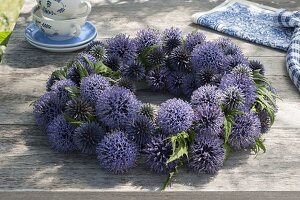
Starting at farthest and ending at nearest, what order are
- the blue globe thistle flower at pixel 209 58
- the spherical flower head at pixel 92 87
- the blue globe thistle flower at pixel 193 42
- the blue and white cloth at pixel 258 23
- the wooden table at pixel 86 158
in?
the blue and white cloth at pixel 258 23
the blue globe thistle flower at pixel 193 42
the blue globe thistle flower at pixel 209 58
the spherical flower head at pixel 92 87
the wooden table at pixel 86 158

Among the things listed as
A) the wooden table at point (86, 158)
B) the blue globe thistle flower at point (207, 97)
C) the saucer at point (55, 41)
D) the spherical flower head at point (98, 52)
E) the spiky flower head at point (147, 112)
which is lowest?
the wooden table at point (86, 158)

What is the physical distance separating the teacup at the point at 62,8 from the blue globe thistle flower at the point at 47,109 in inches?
16.8

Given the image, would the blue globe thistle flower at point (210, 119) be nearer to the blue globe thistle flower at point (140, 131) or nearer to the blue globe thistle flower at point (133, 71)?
the blue globe thistle flower at point (140, 131)

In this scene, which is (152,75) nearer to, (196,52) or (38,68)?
(196,52)

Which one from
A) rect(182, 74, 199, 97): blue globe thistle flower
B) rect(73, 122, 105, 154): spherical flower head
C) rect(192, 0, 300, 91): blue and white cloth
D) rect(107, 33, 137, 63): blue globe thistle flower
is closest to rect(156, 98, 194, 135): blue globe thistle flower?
rect(73, 122, 105, 154): spherical flower head

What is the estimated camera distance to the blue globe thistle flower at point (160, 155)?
1.11 m

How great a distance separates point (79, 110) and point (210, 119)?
0.89 ft

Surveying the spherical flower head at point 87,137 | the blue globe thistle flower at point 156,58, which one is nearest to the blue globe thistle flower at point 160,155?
the spherical flower head at point 87,137

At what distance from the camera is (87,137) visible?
115 cm

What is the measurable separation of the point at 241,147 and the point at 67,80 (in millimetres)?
416

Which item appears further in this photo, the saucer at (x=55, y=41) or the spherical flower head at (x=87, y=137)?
the saucer at (x=55, y=41)

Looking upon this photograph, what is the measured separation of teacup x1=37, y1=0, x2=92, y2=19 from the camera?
1.61 m

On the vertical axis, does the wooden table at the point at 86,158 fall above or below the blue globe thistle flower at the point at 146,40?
below

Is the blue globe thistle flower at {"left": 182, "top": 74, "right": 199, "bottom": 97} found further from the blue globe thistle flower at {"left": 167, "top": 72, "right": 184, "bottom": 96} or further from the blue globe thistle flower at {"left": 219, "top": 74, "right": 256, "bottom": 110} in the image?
the blue globe thistle flower at {"left": 219, "top": 74, "right": 256, "bottom": 110}
